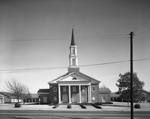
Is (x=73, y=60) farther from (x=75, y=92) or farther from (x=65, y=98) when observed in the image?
(x=65, y=98)

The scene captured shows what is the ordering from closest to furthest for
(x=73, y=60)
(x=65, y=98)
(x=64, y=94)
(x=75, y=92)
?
1. (x=65, y=98)
2. (x=64, y=94)
3. (x=75, y=92)
4. (x=73, y=60)

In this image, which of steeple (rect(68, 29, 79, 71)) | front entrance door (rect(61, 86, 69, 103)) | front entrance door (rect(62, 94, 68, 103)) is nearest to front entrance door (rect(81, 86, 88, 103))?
front entrance door (rect(61, 86, 69, 103))

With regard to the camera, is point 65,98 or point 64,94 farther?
point 64,94

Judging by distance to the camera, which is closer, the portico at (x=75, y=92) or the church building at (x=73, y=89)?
the church building at (x=73, y=89)

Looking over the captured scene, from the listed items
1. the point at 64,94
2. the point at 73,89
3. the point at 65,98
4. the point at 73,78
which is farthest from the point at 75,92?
the point at 73,78

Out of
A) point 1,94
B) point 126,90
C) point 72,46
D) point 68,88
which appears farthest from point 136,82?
point 1,94

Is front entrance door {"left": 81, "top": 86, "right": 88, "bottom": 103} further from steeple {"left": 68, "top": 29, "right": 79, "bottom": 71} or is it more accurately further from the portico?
steeple {"left": 68, "top": 29, "right": 79, "bottom": 71}

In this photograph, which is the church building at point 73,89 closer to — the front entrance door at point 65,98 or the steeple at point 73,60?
the front entrance door at point 65,98

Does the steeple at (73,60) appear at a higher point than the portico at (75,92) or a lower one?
higher

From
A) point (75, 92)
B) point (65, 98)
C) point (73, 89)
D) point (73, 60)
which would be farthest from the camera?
point (73, 60)

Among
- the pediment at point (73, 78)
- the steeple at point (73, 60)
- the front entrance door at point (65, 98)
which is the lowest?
the front entrance door at point (65, 98)

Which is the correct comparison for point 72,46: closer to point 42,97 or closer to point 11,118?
point 42,97

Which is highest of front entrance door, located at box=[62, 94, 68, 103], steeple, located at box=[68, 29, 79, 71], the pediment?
steeple, located at box=[68, 29, 79, 71]

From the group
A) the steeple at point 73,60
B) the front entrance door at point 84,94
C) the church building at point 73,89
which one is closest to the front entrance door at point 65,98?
the church building at point 73,89
